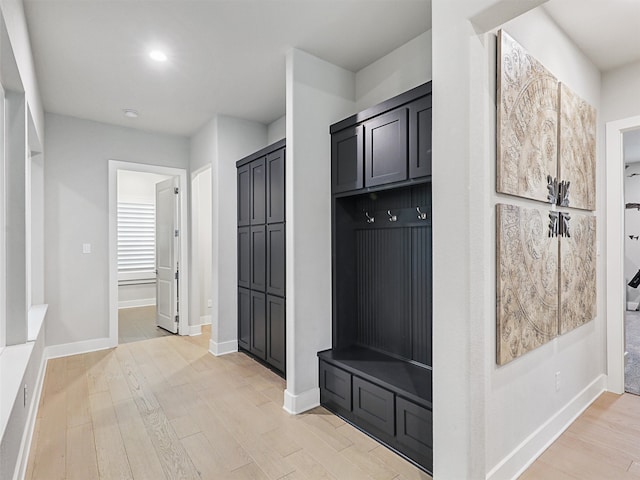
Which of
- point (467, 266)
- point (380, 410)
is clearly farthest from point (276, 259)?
point (467, 266)

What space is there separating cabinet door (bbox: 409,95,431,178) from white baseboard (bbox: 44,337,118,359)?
161 inches

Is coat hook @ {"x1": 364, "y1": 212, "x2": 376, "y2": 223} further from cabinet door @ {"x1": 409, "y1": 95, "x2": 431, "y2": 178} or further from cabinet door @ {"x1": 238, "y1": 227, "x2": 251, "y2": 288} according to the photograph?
cabinet door @ {"x1": 238, "y1": 227, "x2": 251, "y2": 288}

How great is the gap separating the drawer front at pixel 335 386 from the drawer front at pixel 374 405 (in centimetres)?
8

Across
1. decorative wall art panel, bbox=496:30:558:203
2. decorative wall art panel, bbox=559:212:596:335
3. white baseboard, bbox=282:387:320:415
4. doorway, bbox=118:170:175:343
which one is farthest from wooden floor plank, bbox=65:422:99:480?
doorway, bbox=118:170:175:343

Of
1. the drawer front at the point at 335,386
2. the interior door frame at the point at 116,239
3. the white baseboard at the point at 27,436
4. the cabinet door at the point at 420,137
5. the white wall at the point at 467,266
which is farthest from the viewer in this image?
the interior door frame at the point at 116,239

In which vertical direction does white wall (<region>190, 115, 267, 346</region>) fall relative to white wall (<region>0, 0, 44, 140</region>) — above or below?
below

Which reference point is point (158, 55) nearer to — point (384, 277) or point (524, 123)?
point (384, 277)

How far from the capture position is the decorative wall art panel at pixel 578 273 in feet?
7.64

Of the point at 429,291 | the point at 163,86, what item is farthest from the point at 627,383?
the point at 163,86

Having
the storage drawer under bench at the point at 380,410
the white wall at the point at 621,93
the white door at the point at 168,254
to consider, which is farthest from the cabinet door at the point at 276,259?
the white wall at the point at 621,93

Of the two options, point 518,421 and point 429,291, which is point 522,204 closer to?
point 429,291

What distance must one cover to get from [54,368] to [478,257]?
4.18m

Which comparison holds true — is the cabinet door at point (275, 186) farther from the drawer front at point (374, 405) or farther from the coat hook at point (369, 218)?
the drawer front at point (374, 405)

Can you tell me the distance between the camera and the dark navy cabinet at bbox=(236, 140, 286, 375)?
3.28 meters
